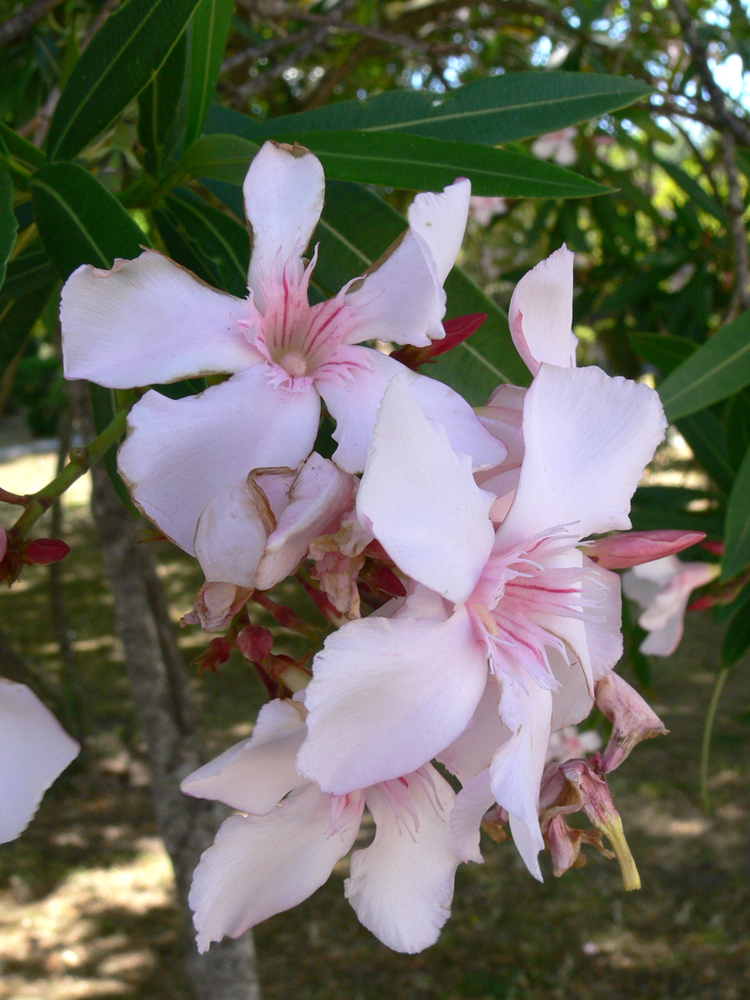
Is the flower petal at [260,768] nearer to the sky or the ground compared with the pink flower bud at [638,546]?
nearer to the ground

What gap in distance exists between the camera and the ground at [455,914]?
2586mm

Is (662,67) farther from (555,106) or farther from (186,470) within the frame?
(186,470)

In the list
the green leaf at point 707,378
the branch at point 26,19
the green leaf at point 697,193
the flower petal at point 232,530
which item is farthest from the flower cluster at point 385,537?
the green leaf at point 697,193

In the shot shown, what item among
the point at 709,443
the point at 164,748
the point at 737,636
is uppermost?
the point at 709,443

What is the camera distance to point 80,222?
61cm

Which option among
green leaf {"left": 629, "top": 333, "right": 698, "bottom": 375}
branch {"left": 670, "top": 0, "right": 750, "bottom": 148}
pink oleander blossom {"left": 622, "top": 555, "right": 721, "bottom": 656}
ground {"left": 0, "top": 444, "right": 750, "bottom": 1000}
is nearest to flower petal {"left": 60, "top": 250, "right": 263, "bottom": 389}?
pink oleander blossom {"left": 622, "top": 555, "right": 721, "bottom": 656}

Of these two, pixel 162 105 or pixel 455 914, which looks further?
pixel 455 914

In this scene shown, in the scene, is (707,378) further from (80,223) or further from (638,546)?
(80,223)

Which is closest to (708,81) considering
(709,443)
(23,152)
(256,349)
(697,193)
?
(709,443)

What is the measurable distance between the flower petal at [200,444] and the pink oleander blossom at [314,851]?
15 cm

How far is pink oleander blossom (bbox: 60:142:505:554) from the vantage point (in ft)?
1.46

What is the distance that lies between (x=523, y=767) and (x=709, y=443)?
4.72 ft

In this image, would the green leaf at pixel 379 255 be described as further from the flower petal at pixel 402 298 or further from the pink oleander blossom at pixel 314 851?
the pink oleander blossom at pixel 314 851

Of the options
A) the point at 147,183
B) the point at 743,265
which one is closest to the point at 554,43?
the point at 743,265
